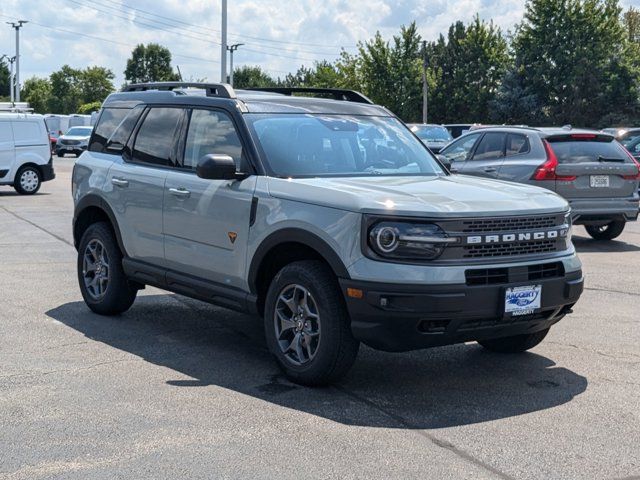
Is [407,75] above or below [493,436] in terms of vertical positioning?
above

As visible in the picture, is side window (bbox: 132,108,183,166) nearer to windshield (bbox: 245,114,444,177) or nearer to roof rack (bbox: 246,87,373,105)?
roof rack (bbox: 246,87,373,105)

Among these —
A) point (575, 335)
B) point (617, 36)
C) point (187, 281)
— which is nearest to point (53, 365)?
point (187, 281)

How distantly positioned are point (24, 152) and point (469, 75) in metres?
55.9

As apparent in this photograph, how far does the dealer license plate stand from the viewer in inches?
214

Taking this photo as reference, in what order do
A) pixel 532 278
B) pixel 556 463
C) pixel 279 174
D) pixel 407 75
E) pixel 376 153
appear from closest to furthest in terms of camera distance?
pixel 556 463 → pixel 532 278 → pixel 279 174 → pixel 376 153 → pixel 407 75

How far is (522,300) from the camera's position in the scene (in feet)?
18.0

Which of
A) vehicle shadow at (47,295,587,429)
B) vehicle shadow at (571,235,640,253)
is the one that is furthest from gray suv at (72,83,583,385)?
vehicle shadow at (571,235,640,253)

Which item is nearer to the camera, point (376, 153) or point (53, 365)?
point (53, 365)

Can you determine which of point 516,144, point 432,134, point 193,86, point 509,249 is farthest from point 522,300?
point 432,134

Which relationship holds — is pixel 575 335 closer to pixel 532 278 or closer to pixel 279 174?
pixel 532 278

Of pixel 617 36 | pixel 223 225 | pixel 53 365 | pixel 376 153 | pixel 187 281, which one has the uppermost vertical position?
pixel 617 36

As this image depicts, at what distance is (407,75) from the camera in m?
68.0

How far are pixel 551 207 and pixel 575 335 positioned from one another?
71.1 inches

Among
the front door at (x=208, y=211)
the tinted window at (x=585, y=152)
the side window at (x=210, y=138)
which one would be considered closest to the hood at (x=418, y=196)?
the front door at (x=208, y=211)
